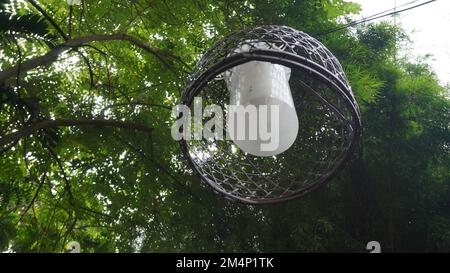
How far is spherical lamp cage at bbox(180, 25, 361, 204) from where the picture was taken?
0.75 metres

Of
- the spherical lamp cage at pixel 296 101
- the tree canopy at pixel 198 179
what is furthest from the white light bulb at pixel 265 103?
the tree canopy at pixel 198 179

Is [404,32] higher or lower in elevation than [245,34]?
higher

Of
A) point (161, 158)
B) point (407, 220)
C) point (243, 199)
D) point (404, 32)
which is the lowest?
point (243, 199)

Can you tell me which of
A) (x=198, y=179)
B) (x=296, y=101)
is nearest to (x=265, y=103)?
(x=296, y=101)

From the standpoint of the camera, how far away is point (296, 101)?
130 centimetres

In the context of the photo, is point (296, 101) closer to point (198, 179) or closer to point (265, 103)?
point (265, 103)

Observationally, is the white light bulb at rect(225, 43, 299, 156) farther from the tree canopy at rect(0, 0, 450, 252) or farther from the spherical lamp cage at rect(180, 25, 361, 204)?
the tree canopy at rect(0, 0, 450, 252)

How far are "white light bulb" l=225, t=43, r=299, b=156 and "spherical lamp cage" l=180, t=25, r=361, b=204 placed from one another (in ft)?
0.16

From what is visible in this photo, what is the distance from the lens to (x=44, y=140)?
4.61 feet

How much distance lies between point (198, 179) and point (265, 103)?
106 cm

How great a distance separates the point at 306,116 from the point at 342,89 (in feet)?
1.65

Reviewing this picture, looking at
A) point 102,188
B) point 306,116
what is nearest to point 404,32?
point 306,116

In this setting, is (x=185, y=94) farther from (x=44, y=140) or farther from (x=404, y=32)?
(x=404, y=32)

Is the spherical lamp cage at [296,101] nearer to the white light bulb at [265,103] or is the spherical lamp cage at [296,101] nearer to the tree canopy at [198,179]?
the white light bulb at [265,103]
